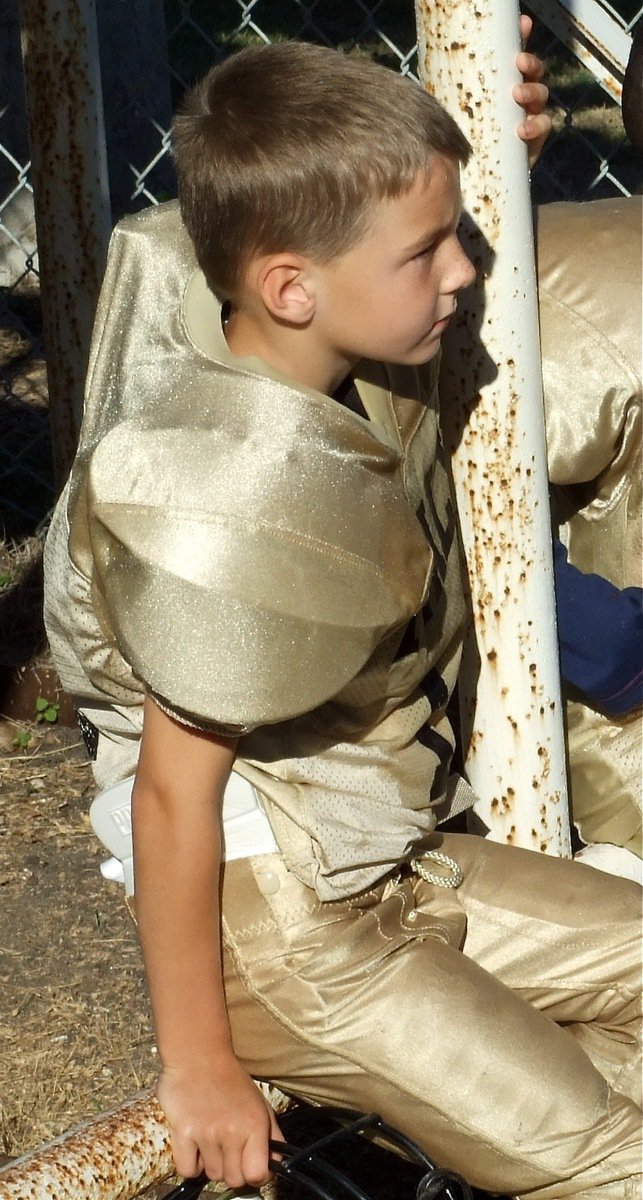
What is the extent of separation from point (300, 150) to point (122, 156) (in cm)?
476

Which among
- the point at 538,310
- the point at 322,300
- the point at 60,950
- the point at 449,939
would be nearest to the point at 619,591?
the point at 538,310

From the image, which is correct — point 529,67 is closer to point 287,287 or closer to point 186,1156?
point 287,287

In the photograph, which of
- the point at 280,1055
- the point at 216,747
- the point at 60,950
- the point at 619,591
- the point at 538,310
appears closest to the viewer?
the point at 216,747

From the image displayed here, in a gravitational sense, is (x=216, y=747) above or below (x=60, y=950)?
above

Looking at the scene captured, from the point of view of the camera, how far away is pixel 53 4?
291 cm

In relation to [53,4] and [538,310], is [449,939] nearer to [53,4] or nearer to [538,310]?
[538,310]

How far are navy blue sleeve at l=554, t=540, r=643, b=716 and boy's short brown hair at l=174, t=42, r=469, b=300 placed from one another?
0.70 m

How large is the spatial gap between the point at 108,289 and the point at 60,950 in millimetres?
1478

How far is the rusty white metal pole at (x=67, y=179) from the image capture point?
295cm

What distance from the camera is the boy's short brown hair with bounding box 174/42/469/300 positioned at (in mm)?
1509

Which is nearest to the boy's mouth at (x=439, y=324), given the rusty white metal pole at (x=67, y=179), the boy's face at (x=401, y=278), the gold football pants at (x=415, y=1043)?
the boy's face at (x=401, y=278)

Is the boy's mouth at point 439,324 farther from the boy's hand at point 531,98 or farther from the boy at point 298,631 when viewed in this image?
the boy's hand at point 531,98

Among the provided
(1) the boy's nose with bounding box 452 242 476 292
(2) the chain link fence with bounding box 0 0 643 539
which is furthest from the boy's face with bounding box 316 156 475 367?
(2) the chain link fence with bounding box 0 0 643 539

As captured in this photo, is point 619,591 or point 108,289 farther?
point 619,591
